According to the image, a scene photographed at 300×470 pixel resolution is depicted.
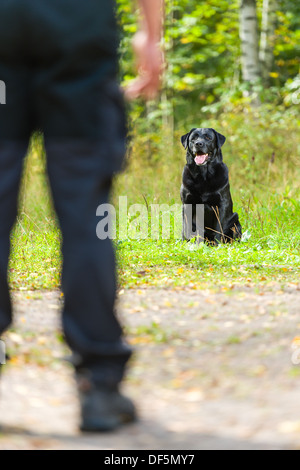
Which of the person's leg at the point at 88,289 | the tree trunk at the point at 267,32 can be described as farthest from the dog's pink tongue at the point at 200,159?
the tree trunk at the point at 267,32

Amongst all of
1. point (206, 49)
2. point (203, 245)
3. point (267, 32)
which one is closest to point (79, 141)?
point (203, 245)

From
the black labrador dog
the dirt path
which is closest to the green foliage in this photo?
the black labrador dog

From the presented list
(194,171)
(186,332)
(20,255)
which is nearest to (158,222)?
(194,171)

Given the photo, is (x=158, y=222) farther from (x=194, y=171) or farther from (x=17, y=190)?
(x=17, y=190)

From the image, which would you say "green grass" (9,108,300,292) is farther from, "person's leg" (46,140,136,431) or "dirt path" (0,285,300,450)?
"dirt path" (0,285,300,450)

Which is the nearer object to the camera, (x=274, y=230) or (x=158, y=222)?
(x=274, y=230)

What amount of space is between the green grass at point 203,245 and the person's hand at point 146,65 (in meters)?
0.38

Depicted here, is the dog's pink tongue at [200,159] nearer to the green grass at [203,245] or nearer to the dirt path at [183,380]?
the green grass at [203,245]

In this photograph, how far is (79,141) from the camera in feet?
6.33

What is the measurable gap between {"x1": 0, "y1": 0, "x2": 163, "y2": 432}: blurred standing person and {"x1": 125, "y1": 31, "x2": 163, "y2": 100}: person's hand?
9 cm

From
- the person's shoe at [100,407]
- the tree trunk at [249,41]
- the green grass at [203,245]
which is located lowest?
the person's shoe at [100,407]

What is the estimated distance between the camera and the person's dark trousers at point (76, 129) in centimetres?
188

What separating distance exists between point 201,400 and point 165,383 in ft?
0.68

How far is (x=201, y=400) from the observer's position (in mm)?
2100
